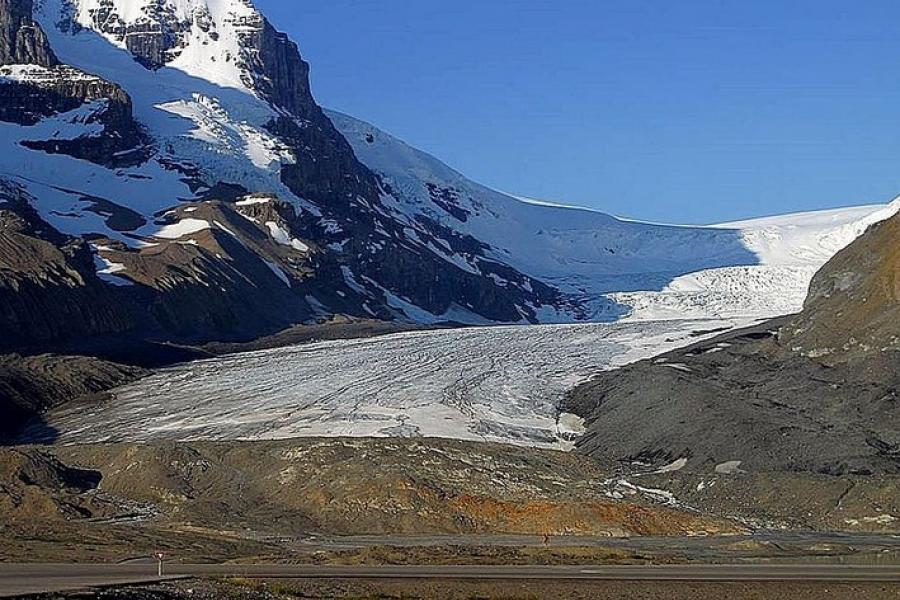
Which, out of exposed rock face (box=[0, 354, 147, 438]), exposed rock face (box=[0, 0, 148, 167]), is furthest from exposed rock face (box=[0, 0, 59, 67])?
exposed rock face (box=[0, 354, 147, 438])

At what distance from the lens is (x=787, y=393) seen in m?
55.1

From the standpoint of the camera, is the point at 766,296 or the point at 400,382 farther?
the point at 766,296

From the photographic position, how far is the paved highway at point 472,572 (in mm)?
25953

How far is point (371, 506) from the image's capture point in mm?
40125

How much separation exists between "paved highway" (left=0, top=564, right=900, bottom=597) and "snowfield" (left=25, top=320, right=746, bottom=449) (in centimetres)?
2393

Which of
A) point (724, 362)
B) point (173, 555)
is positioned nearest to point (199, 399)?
point (724, 362)

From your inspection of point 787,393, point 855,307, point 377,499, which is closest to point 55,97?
point 855,307

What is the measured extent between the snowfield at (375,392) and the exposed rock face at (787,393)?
3.71m

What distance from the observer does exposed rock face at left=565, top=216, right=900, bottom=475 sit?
146 ft

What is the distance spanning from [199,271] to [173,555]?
81.8 metres

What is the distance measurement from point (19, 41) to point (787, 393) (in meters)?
140

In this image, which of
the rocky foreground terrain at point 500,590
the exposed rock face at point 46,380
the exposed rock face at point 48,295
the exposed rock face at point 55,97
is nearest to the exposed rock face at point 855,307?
the rocky foreground terrain at point 500,590

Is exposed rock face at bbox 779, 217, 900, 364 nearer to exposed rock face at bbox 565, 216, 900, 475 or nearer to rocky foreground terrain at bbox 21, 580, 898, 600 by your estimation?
exposed rock face at bbox 565, 216, 900, 475

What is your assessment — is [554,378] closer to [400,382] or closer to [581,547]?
[400,382]
